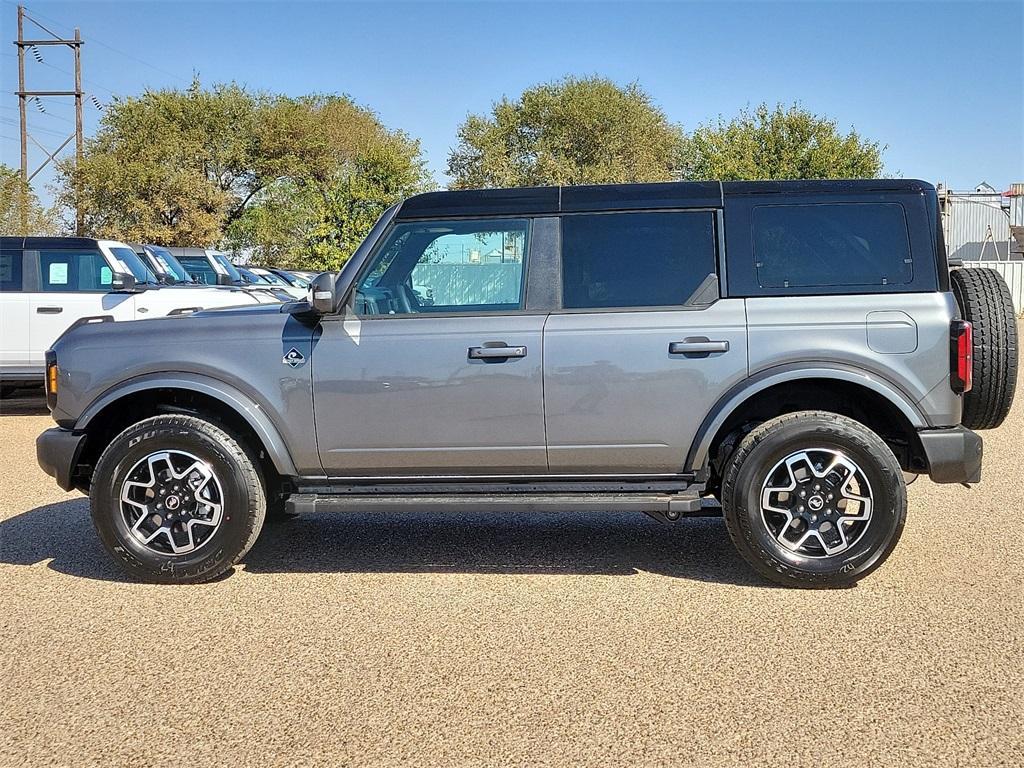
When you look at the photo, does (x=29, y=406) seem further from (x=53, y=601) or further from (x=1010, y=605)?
(x=1010, y=605)

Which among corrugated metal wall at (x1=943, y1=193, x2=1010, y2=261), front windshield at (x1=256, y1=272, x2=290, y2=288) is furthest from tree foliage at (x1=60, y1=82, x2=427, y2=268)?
corrugated metal wall at (x1=943, y1=193, x2=1010, y2=261)

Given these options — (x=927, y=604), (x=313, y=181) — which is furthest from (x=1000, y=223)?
(x=927, y=604)

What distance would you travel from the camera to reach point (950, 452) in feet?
16.6

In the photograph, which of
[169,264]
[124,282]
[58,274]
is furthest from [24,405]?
[169,264]

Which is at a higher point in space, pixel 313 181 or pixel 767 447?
pixel 313 181

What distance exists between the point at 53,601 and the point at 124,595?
1.08ft

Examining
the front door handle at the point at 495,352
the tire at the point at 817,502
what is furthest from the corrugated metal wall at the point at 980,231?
the front door handle at the point at 495,352

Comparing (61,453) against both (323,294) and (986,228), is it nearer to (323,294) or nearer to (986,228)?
(323,294)

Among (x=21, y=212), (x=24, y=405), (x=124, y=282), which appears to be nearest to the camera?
(x=124, y=282)

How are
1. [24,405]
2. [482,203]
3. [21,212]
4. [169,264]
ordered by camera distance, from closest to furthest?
[482,203] < [24,405] < [169,264] < [21,212]

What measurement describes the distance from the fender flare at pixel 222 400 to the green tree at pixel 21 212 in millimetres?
40974

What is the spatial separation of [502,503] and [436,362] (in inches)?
30.5

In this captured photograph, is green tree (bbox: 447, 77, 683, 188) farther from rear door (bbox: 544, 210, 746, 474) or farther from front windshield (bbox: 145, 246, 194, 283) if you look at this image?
rear door (bbox: 544, 210, 746, 474)

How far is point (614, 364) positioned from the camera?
517 cm
